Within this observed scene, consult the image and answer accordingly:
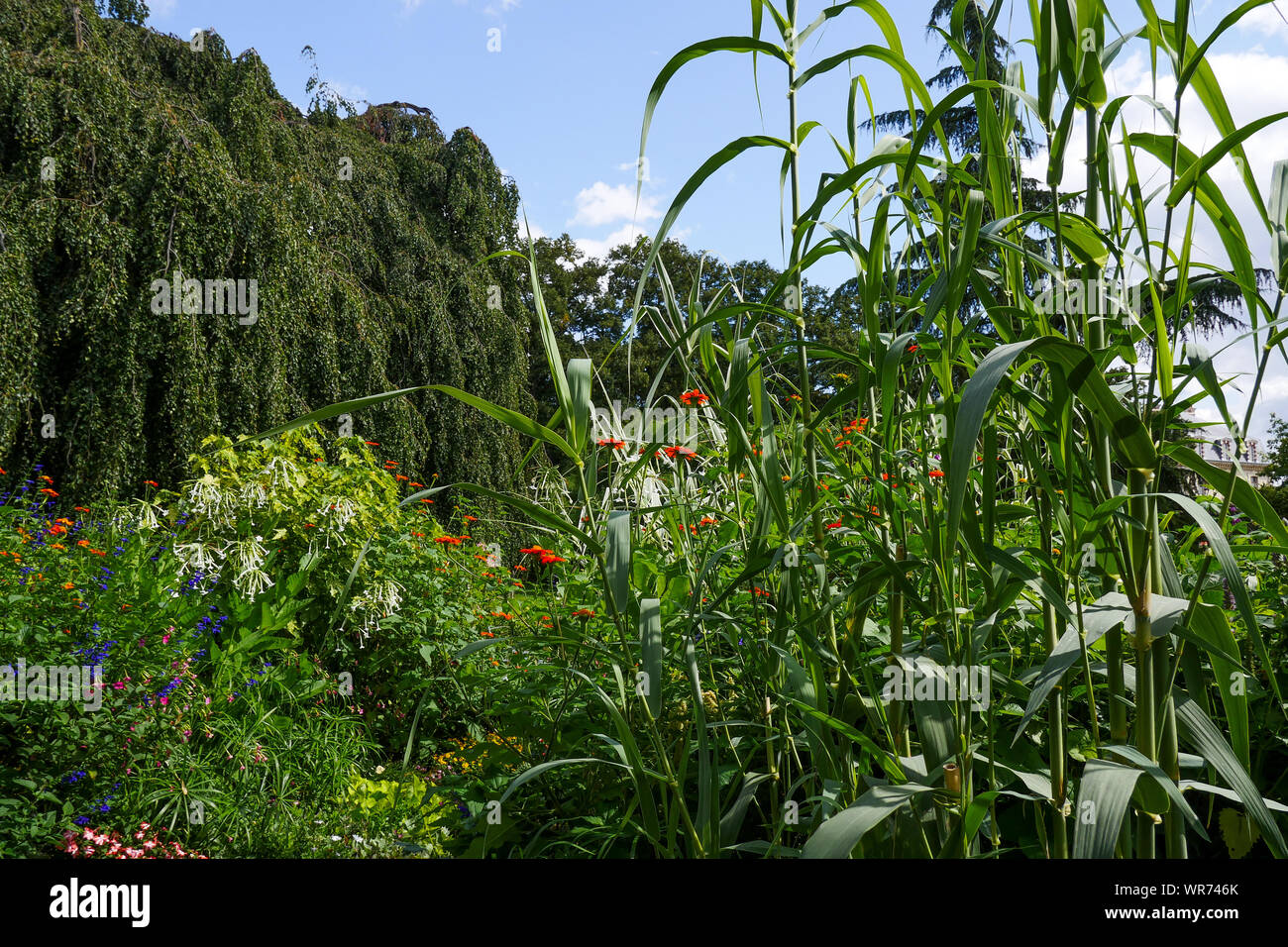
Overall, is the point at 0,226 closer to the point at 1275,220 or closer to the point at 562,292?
the point at 1275,220

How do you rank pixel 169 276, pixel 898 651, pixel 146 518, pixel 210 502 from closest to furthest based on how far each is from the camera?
pixel 898 651 < pixel 210 502 < pixel 146 518 < pixel 169 276

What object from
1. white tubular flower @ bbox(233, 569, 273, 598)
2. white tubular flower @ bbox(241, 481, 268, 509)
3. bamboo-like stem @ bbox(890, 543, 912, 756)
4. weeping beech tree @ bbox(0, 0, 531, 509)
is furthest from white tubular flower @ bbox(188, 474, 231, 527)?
bamboo-like stem @ bbox(890, 543, 912, 756)

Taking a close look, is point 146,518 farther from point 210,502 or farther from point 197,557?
point 197,557

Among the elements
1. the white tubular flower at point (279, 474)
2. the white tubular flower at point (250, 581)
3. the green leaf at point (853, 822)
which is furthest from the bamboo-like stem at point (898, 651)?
the white tubular flower at point (279, 474)

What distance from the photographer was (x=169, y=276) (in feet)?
16.7

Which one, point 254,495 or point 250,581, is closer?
point 250,581

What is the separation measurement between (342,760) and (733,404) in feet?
7.45

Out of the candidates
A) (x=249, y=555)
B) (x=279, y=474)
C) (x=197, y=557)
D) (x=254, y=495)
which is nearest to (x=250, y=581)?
(x=249, y=555)

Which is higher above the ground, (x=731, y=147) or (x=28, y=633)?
(x=731, y=147)

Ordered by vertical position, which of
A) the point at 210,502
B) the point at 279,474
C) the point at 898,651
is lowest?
the point at 898,651

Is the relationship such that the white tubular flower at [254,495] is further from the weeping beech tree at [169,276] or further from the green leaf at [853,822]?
the green leaf at [853,822]

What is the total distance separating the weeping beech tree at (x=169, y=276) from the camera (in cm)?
482
